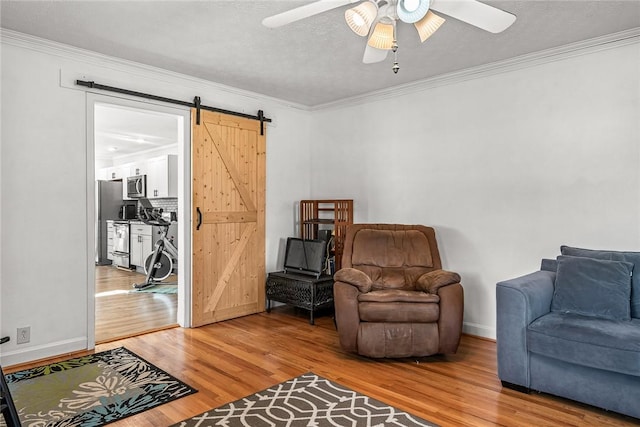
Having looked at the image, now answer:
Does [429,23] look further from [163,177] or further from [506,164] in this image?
[163,177]

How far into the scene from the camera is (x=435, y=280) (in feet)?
10.9

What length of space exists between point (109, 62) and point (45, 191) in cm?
120

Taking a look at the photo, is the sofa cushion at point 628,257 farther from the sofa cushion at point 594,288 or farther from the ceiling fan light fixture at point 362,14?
the ceiling fan light fixture at point 362,14

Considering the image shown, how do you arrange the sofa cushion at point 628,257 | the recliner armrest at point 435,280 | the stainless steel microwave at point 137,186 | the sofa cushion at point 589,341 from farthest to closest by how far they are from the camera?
the stainless steel microwave at point 137,186
the recliner armrest at point 435,280
the sofa cushion at point 628,257
the sofa cushion at point 589,341

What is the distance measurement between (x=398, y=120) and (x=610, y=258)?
239cm

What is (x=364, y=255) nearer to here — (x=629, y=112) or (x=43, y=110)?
(x=629, y=112)

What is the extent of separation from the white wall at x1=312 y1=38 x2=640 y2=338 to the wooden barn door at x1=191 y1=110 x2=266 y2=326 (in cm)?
115

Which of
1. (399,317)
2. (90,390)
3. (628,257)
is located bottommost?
(90,390)

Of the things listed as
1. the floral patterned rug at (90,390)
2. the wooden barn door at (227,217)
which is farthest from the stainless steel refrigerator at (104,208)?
the floral patterned rug at (90,390)

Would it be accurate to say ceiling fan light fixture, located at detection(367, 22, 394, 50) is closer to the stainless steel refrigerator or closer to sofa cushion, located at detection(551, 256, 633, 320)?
sofa cushion, located at detection(551, 256, 633, 320)

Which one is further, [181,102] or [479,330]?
[181,102]

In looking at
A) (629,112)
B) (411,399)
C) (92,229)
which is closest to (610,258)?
(629,112)

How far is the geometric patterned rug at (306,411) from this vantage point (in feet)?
7.49

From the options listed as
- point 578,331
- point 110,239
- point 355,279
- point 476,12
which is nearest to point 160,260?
point 110,239
